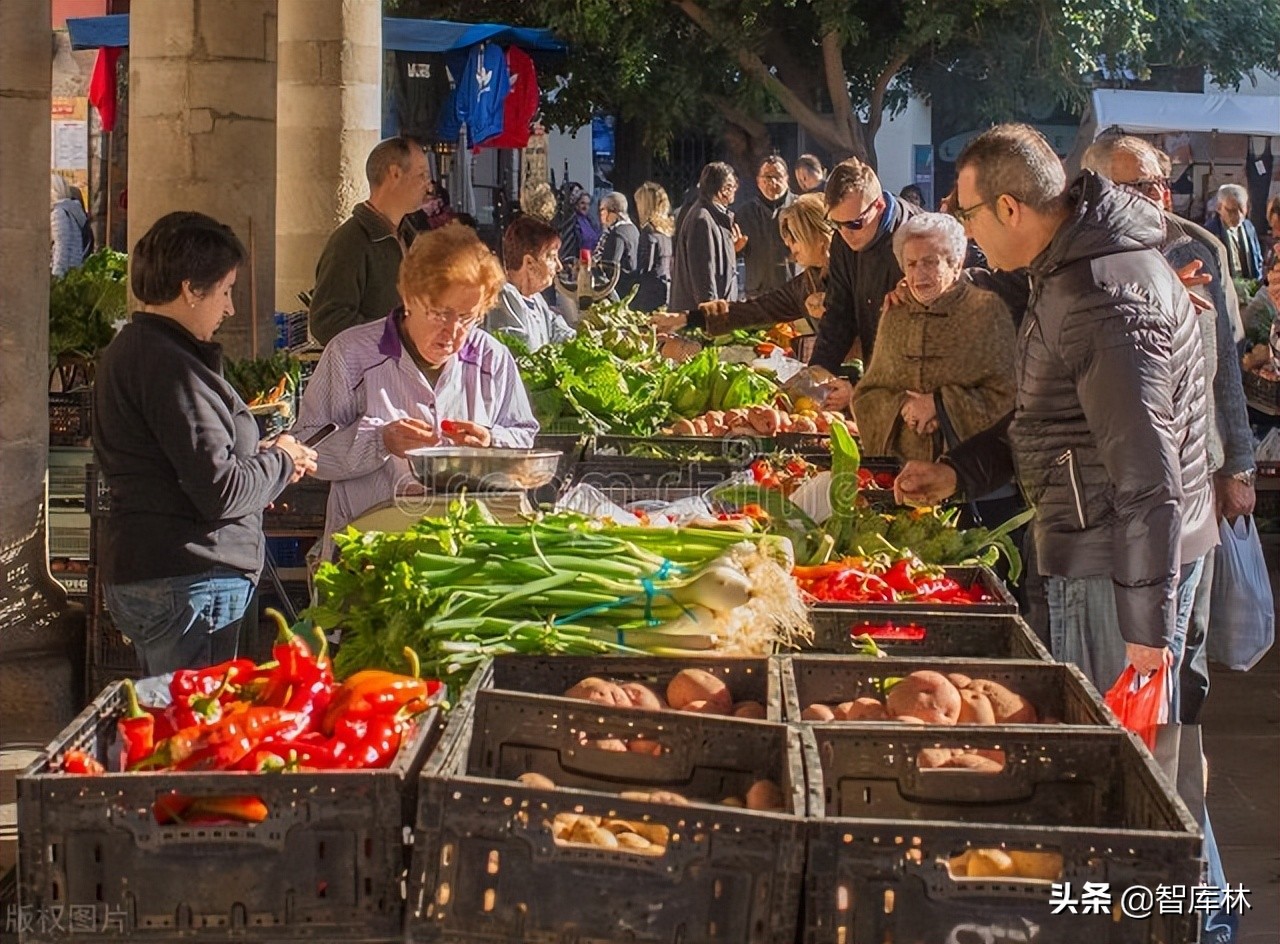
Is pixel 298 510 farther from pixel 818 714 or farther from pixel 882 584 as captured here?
pixel 818 714

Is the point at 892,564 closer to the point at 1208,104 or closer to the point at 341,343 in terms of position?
the point at 341,343

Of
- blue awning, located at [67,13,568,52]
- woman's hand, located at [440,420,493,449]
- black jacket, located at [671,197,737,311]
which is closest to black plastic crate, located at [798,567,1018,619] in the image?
woman's hand, located at [440,420,493,449]

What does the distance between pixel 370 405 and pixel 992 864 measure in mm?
3234

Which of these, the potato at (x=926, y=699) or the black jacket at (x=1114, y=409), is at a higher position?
the black jacket at (x=1114, y=409)

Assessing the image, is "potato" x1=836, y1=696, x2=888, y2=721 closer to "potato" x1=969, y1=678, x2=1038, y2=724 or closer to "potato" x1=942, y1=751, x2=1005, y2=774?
"potato" x1=969, y1=678, x2=1038, y2=724

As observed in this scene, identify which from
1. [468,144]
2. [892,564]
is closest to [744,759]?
[892,564]

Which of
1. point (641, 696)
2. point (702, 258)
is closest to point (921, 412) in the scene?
point (641, 696)

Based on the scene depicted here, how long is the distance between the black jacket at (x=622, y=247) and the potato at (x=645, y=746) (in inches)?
588

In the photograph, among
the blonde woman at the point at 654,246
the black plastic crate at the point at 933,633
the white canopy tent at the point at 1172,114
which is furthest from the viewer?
the white canopy tent at the point at 1172,114

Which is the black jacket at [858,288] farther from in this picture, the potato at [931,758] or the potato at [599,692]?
the potato at [931,758]

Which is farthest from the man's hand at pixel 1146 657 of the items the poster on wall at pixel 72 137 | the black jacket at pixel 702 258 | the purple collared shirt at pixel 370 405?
the poster on wall at pixel 72 137

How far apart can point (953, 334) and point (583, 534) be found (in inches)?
108

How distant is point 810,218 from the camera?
981cm

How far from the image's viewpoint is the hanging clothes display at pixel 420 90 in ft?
62.8
